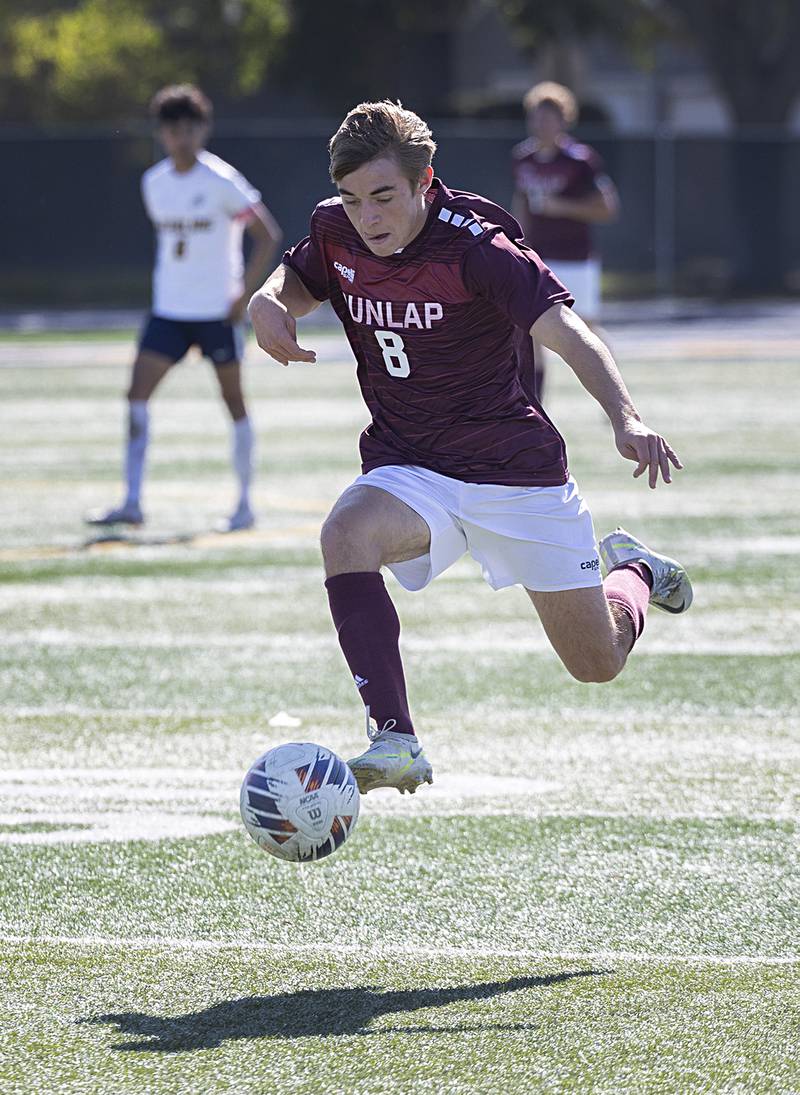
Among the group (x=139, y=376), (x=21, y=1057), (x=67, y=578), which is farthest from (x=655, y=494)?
(x=21, y=1057)

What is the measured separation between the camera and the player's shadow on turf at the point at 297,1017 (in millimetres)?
3865

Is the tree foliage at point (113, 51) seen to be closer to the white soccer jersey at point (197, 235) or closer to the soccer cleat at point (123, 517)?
the white soccer jersey at point (197, 235)

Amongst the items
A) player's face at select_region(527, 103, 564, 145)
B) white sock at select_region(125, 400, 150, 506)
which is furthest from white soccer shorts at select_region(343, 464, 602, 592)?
player's face at select_region(527, 103, 564, 145)

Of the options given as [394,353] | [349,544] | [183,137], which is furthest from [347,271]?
[183,137]

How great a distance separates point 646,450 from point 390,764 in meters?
0.97

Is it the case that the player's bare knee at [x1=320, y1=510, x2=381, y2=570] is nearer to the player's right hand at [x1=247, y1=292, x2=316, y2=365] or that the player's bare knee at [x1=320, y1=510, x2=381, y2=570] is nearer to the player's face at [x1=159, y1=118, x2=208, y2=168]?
the player's right hand at [x1=247, y1=292, x2=316, y2=365]

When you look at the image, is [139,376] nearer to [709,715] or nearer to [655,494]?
[655,494]

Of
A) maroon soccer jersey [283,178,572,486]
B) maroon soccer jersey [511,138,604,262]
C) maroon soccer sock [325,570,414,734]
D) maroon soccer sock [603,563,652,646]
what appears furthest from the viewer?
maroon soccer jersey [511,138,604,262]

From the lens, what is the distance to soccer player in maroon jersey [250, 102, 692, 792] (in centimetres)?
475

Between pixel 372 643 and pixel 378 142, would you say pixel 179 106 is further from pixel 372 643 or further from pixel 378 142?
pixel 372 643

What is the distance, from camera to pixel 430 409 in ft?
16.9

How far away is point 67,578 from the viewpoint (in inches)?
383

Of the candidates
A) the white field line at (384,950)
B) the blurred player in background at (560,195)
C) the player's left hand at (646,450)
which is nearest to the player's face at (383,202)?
the player's left hand at (646,450)

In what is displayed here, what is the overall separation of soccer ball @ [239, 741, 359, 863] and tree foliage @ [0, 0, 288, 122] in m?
34.6
